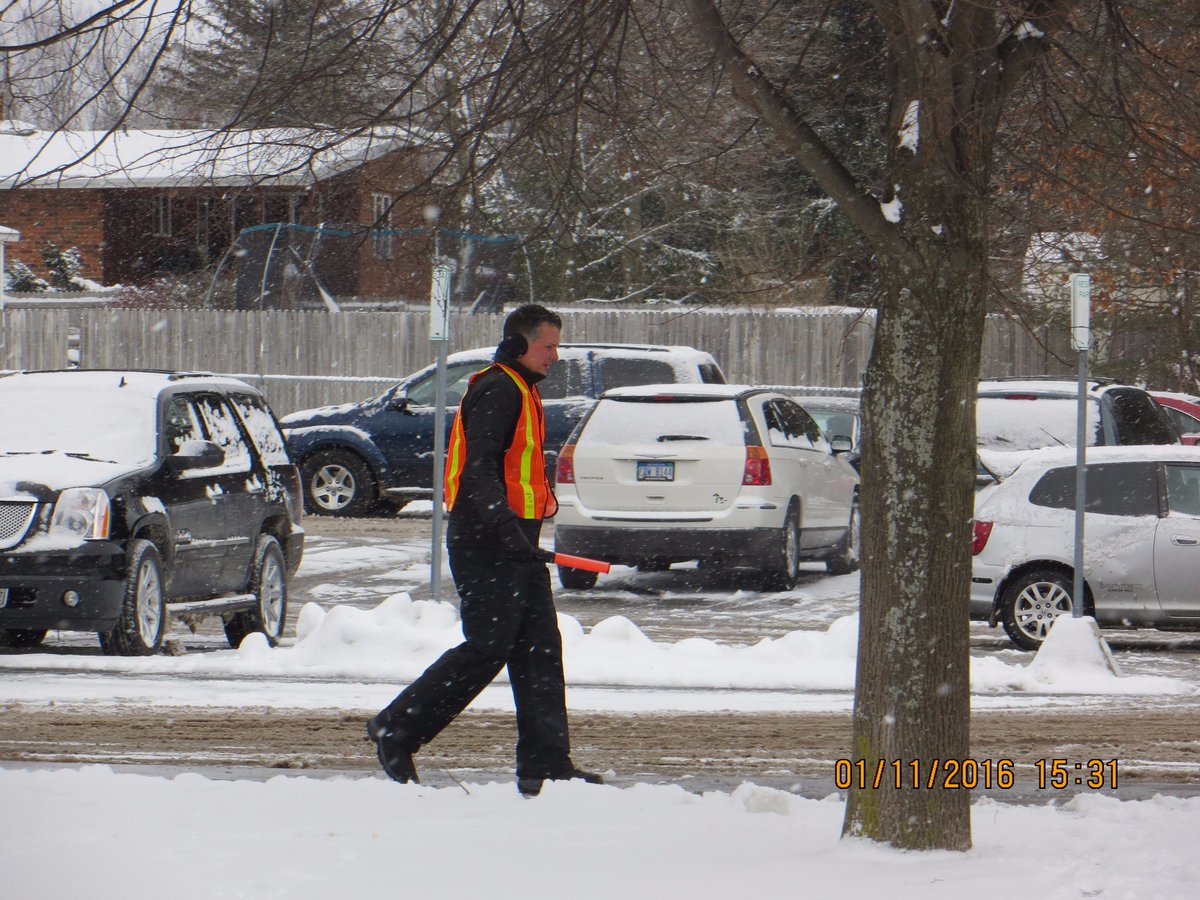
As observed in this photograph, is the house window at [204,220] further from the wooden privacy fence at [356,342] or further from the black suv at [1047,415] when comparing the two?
the wooden privacy fence at [356,342]

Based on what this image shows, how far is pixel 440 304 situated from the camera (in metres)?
12.6

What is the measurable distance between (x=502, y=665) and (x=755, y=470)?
321 inches

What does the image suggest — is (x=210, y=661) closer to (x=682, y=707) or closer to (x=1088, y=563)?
(x=682, y=707)

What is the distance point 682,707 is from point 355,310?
19.8 metres

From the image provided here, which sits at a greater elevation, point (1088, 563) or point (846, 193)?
point (846, 193)

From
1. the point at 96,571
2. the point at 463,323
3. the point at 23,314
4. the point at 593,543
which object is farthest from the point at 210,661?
the point at 23,314

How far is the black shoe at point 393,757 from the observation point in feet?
22.6

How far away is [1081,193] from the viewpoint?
6941 millimetres

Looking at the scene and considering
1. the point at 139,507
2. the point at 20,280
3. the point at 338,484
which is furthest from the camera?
the point at 20,280

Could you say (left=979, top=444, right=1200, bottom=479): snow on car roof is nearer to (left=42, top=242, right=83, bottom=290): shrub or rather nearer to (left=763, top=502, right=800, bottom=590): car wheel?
(left=763, top=502, right=800, bottom=590): car wheel

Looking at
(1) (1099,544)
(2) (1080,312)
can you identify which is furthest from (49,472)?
(1) (1099,544)

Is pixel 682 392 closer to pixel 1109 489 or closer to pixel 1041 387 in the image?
pixel 1041 387

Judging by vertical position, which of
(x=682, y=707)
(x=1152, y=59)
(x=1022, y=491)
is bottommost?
(x=682, y=707)
